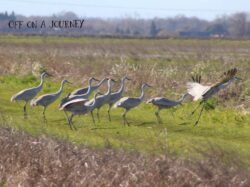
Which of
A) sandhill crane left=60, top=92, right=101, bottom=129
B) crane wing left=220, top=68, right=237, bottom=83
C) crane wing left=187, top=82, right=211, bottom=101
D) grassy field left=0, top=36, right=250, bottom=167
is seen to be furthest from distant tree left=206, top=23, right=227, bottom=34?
sandhill crane left=60, top=92, right=101, bottom=129

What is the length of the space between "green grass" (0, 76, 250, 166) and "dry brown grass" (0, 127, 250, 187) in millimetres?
3111

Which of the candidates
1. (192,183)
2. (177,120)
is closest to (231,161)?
(192,183)

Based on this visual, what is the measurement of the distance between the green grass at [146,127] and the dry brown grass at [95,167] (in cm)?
311

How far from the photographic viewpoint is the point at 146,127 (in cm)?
2022

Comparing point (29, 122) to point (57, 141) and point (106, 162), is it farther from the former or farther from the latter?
A: point (106, 162)

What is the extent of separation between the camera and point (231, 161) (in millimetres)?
10383

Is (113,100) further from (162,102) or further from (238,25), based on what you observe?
(238,25)

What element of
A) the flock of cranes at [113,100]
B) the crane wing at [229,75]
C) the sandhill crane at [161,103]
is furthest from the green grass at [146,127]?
the crane wing at [229,75]

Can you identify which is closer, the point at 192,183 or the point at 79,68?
the point at 192,183

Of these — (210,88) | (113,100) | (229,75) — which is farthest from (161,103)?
(229,75)

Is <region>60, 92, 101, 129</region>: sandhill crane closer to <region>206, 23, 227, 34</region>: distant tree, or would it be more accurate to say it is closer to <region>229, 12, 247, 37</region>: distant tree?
<region>229, 12, 247, 37</region>: distant tree

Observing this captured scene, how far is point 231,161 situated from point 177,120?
11478mm

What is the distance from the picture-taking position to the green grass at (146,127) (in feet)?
55.7

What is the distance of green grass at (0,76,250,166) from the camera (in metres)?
17.0
